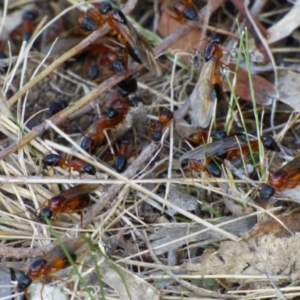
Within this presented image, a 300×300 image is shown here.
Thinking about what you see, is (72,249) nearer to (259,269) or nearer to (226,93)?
(259,269)

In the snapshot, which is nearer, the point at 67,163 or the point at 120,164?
the point at 67,163

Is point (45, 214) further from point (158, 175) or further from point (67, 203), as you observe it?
point (158, 175)

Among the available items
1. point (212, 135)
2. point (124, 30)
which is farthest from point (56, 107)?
point (212, 135)

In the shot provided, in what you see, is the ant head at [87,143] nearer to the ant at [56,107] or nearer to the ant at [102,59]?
the ant at [56,107]

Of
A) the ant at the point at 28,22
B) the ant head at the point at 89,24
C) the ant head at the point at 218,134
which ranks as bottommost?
the ant head at the point at 218,134

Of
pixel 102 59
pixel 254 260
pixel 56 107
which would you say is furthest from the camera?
pixel 102 59

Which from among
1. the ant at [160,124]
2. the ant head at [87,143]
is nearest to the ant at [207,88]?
the ant at [160,124]
